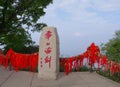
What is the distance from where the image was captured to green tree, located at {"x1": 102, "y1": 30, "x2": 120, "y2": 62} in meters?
17.6

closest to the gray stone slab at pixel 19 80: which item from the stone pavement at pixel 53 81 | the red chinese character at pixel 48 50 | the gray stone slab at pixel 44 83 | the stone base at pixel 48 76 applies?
the stone pavement at pixel 53 81

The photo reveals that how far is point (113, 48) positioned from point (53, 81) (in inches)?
257

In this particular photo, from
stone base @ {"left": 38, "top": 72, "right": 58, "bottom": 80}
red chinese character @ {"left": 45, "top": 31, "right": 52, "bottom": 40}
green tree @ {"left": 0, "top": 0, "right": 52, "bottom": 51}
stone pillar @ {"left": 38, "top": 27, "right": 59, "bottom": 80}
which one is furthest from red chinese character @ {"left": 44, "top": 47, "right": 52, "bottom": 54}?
green tree @ {"left": 0, "top": 0, "right": 52, "bottom": 51}

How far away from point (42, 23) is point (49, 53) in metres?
9.75

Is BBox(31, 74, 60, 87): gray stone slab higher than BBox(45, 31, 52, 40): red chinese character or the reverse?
the reverse

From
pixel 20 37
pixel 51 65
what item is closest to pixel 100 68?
pixel 51 65

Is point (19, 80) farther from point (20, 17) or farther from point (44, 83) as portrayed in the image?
point (20, 17)

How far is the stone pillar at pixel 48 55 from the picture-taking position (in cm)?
1284

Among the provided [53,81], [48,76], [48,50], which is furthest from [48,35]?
[53,81]


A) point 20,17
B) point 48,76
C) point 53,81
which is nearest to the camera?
point 53,81

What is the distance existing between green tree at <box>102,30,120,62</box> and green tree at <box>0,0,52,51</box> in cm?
457

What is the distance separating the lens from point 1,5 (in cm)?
2175

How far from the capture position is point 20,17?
22.2 meters

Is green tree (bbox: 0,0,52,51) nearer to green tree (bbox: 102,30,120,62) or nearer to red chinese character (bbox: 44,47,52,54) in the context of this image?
green tree (bbox: 102,30,120,62)
